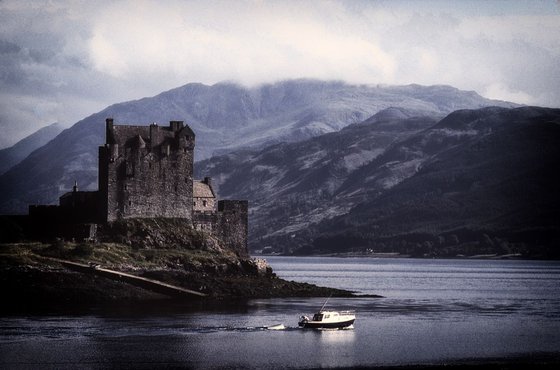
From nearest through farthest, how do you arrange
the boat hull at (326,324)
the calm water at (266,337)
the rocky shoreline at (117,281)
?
the calm water at (266,337) → the boat hull at (326,324) → the rocky shoreline at (117,281)

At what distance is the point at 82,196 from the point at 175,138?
1410cm

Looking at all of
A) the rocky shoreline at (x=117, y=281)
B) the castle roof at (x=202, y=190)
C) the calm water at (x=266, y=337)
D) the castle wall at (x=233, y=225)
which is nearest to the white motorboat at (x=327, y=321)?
the calm water at (x=266, y=337)

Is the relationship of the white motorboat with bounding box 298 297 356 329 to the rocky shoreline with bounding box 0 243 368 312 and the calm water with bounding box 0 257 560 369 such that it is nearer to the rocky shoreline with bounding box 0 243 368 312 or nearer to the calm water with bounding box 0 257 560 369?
the calm water with bounding box 0 257 560 369

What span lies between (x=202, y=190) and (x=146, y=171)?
12.9m

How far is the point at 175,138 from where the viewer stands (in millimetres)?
138250

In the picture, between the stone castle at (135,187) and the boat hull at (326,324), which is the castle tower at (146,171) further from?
the boat hull at (326,324)

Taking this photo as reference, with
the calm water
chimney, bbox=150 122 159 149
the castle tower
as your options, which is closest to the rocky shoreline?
the calm water

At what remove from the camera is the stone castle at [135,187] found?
434ft

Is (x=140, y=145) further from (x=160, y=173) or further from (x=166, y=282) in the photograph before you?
(x=166, y=282)

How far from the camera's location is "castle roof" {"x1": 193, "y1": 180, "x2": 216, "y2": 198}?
144 m

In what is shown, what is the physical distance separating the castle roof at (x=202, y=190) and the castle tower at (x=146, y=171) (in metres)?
5.73

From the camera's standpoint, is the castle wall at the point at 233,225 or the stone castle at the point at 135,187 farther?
the castle wall at the point at 233,225

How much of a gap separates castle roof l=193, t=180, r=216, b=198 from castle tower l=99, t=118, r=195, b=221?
226 inches

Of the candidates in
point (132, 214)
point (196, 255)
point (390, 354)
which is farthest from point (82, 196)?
point (390, 354)
